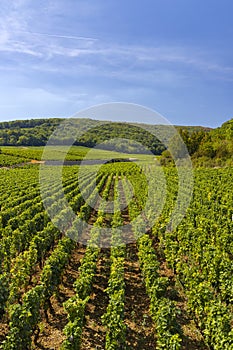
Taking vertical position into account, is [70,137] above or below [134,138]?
above

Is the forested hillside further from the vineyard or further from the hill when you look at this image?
the vineyard

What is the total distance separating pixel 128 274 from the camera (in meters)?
13.2

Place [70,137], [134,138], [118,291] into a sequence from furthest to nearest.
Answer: [70,137]
[134,138]
[118,291]

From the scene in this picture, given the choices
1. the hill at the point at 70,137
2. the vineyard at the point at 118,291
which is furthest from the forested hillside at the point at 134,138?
the vineyard at the point at 118,291

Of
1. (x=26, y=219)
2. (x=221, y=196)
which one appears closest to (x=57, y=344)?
(x=26, y=219)

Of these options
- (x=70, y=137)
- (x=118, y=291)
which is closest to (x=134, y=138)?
(x=70, y=137)

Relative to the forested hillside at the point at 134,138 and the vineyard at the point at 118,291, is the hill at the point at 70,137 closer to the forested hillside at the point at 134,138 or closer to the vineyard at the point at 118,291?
the forested hillside at the point at 134,138

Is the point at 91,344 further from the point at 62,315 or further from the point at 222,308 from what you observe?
the point at 222,308

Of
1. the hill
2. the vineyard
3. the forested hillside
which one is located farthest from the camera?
the hill

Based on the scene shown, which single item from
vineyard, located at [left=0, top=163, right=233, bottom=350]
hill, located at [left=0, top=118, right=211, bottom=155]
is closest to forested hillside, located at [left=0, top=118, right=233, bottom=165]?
hill, located at [left=0, top=118, right=211, bottom=155]

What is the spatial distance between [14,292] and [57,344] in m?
2.02

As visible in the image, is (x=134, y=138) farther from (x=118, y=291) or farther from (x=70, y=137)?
(x=118, y=291)

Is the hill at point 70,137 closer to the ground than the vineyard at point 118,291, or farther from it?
farther from it

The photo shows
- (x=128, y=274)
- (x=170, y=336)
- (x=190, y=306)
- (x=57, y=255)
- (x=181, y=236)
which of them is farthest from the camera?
(x=181, y=236)
